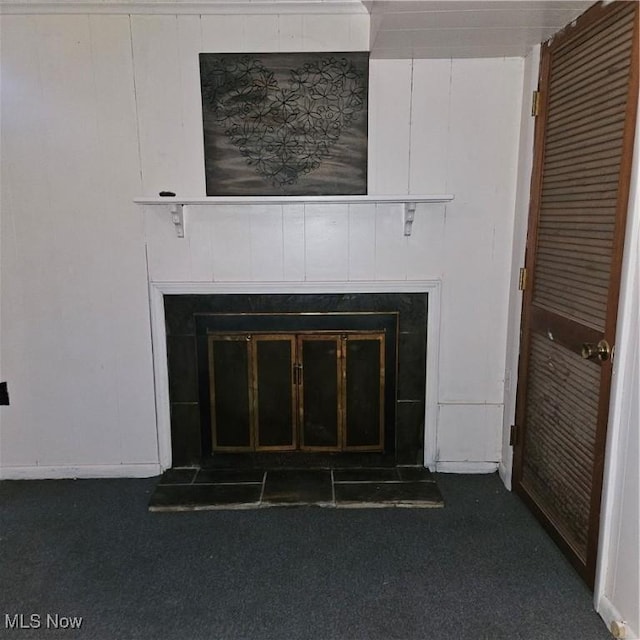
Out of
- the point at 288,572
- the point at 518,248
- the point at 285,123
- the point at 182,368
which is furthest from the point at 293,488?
the point at 285,123

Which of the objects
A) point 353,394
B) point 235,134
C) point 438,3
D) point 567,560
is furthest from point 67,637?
point 438,3

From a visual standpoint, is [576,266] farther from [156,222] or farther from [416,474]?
[156,222]

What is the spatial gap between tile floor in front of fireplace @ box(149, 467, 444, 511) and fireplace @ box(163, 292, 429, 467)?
75 millimetres

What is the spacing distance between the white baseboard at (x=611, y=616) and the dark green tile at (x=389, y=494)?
2.59 feet

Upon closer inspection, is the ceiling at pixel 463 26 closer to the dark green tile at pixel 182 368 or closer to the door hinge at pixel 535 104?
the door hinge at pixel 535 104

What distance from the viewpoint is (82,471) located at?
276 cm

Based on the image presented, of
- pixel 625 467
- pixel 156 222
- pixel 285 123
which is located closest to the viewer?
pixel 625 467

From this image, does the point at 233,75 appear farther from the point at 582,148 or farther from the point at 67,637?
the point at 67,637

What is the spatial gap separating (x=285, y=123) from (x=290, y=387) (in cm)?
130

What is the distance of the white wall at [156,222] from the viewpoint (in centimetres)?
242

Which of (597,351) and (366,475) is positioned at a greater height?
(597,351)

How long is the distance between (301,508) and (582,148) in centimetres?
193

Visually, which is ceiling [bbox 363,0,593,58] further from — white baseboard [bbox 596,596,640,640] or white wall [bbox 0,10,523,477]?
white baseboard [bbox 596,596,640,640]

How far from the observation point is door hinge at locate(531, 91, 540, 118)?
90.7 inches
